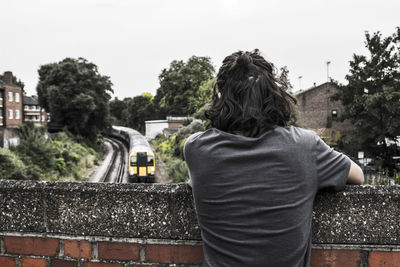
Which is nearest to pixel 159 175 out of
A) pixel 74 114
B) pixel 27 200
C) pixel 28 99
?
pixel 74 114

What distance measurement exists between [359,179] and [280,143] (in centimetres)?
47

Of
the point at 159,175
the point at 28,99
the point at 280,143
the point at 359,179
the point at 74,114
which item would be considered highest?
the point at 28,99

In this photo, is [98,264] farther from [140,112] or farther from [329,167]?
[140,112]

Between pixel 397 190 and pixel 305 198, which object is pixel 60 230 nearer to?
pixel 305 198

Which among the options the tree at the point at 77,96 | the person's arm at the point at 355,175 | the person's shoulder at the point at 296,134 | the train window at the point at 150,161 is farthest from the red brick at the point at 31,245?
the tree at the point at 77,96

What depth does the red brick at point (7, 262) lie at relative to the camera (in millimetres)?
1797

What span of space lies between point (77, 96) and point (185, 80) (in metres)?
20.8

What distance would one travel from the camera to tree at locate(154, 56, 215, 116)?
51.6 meters

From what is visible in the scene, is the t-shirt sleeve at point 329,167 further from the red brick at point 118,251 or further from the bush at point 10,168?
the bush at point 10,168

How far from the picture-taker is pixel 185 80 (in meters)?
51.7

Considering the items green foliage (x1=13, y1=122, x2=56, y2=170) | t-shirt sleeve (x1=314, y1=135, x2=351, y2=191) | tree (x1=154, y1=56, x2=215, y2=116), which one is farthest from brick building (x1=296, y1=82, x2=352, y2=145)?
t-shirt sleeve (x1=314, y1=135, x2=351, y2=191)

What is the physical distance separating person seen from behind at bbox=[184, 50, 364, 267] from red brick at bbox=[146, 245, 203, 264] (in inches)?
8.7

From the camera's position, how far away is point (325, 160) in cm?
140

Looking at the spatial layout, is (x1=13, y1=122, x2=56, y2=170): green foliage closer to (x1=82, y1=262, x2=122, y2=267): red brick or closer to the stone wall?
the stone wall
